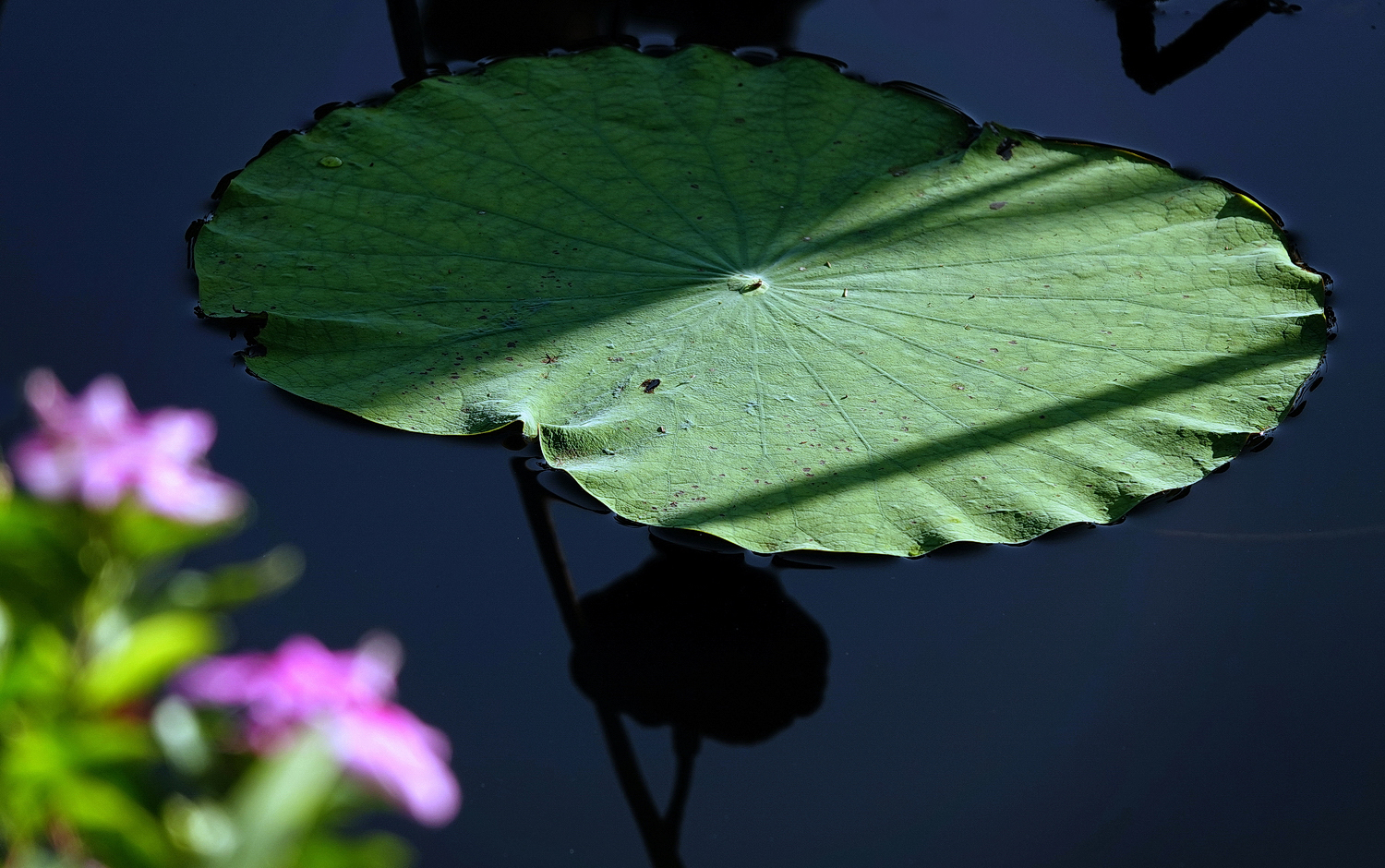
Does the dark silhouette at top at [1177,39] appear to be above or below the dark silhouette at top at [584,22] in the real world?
below

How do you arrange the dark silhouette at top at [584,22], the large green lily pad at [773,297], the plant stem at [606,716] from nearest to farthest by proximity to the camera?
1. the plant stem at [606,716]
2. the large green lily pad at [773,297]
3. the dark silhouette at top at [584,22]

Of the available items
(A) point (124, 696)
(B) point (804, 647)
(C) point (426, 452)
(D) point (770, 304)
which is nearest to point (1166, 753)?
(B) point (804, 647)

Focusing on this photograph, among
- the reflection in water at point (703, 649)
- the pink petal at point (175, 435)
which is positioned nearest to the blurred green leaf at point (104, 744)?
the pink petal at point (175, 435)

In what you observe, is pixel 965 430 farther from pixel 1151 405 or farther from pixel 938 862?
pixel 938 862

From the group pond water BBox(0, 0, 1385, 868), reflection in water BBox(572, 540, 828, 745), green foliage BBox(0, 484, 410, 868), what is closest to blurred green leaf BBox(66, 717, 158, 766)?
green foliage BBox(0, 484, 410, 868)

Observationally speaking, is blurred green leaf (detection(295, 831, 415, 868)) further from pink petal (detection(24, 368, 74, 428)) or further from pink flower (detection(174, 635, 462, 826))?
pink petal (detection(24, 368, 74, 428))

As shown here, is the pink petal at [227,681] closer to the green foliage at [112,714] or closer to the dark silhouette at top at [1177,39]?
the green foliage at [112,714]

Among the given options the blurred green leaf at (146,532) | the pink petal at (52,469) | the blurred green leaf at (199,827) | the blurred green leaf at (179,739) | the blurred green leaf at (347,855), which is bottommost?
the blurred green leaf at (347,855)

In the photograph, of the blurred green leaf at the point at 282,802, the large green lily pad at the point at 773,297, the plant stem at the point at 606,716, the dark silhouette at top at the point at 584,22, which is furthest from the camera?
the dark silhouette at top at the point at 584,22
